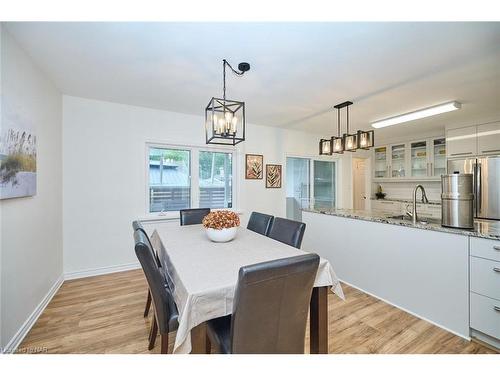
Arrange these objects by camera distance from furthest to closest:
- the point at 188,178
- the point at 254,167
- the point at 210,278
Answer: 1. the point at 254,167
2. the point at 188,178
3. the point at 210,278

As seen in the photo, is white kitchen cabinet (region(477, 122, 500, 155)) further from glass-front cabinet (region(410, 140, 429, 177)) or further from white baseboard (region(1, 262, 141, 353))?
white baseboard (region(1, 262, 141, 353))

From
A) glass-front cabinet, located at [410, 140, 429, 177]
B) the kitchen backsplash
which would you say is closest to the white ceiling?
glass-front cabinet, located at [410, 140, 429, 177]

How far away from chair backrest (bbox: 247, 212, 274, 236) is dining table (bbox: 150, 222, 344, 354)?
0.22 meters

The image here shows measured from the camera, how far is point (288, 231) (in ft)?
7.00

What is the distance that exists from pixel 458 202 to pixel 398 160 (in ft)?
12.0

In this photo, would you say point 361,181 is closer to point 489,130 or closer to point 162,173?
point 489,130

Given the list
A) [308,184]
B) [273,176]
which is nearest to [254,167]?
[273,176]

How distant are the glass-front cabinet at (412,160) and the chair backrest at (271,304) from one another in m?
4.90

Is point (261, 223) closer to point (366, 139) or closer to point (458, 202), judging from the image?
point (366, 139)

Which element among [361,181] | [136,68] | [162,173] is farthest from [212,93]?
[361,181]

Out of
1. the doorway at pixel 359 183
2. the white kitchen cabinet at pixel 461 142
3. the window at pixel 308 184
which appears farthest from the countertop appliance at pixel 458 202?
the doorway at pixel 359 183

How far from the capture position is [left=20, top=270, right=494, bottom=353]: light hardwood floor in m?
1.71

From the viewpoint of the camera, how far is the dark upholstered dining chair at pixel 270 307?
98cm

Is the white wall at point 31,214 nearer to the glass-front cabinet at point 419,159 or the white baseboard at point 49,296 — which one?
the white baseboard at point 49,296
